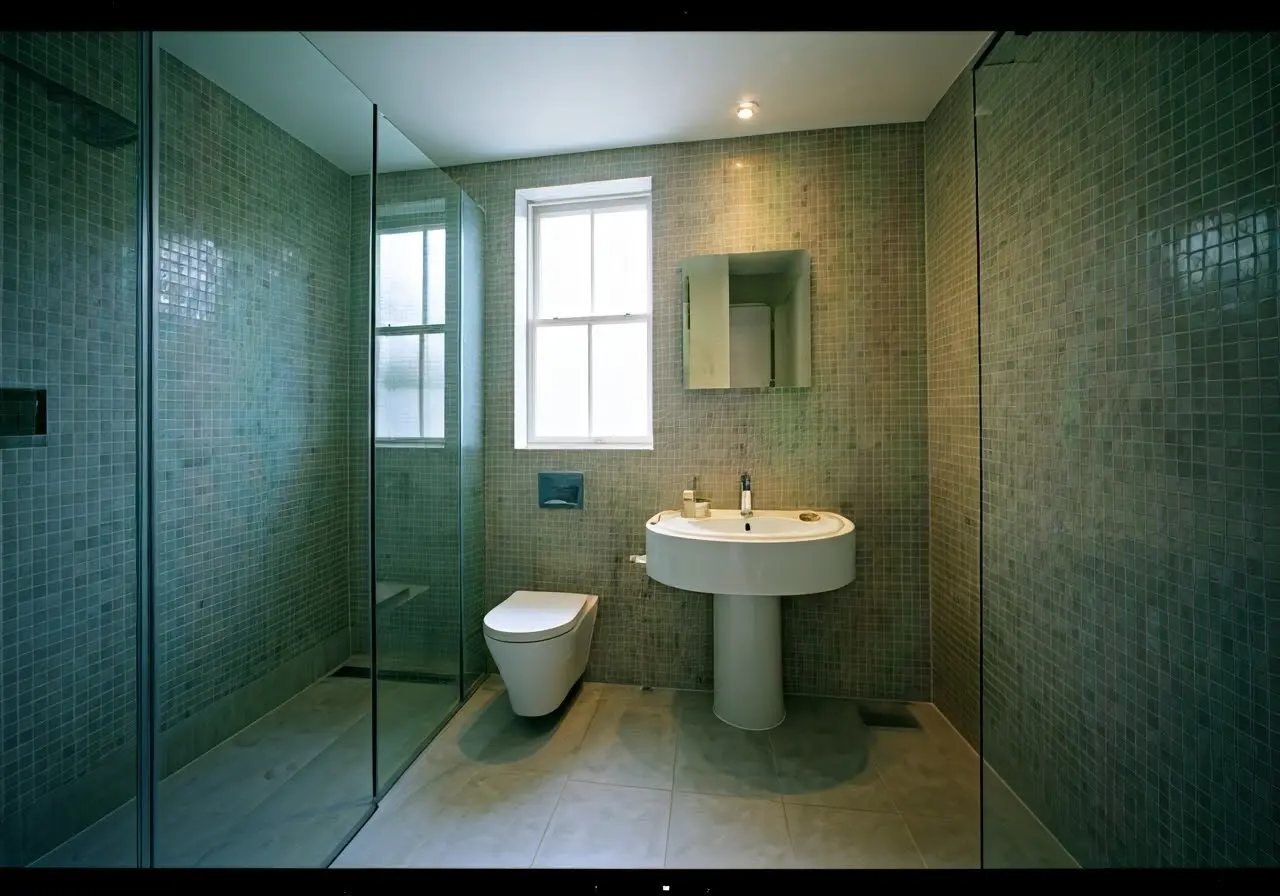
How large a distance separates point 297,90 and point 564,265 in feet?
3.84

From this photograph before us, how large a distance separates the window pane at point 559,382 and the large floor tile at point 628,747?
1207 millimetres

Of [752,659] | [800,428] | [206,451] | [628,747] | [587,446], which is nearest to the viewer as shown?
[206,451]

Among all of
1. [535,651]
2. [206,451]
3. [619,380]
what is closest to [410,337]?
[206,451]

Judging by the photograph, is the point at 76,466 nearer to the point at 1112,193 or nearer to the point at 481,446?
the point at 481,446

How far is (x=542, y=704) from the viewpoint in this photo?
173cm

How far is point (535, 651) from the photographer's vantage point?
1.69 m

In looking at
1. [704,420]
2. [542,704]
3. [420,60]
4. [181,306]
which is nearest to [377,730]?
[542,704]

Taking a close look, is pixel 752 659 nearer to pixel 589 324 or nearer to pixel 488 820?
pixel 488 820

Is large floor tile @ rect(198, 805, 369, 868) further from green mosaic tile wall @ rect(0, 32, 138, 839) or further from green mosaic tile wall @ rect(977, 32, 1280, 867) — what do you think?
green mosaic tile wall @ rect(977, 32, 1280, 867)

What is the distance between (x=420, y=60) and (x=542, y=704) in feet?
7.30

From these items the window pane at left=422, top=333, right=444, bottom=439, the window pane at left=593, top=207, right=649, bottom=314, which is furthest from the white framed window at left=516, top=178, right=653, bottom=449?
the window pane at left=422, top=333, right=444, bottom=439

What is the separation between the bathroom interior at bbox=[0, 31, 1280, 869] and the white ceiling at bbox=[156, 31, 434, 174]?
13 mm

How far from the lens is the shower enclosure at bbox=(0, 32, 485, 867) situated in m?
0.95
